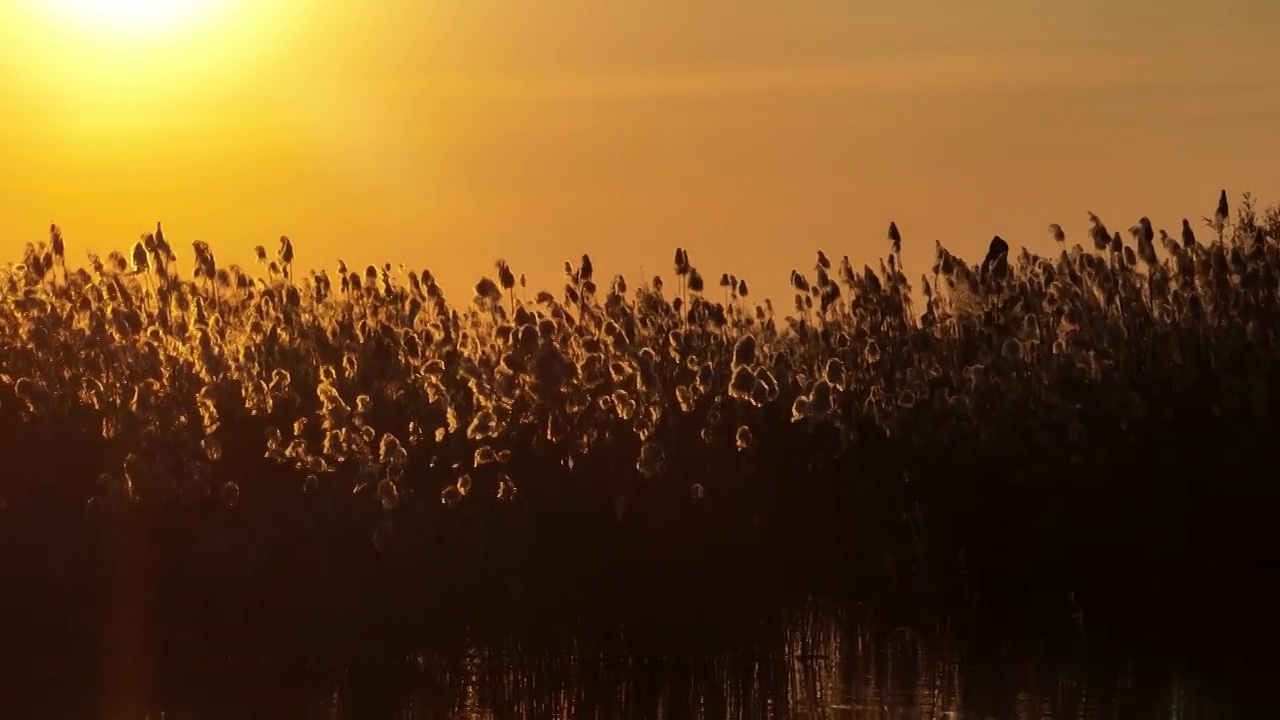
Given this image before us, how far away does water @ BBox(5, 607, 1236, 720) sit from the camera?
9.95 m

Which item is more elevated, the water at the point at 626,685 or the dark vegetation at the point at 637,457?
the dark vegetation at the point at 637,457

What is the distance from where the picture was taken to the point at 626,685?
10297mm

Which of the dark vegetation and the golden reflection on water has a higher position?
the dark vegetation

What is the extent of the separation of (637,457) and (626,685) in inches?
42.4

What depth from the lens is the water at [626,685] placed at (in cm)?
995

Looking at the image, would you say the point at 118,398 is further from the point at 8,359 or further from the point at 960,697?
the point at 960,697

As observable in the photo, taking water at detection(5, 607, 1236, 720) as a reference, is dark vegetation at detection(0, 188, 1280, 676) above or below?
above

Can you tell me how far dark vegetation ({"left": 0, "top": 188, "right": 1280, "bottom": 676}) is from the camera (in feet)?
34.9

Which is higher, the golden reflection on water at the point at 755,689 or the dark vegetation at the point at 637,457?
the dark vegetation at the point at 637,457

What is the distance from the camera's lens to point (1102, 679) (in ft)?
34.8

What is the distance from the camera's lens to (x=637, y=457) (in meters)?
10.9

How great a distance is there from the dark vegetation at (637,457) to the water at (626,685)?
0.14 meters

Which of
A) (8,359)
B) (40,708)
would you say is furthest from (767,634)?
(8,359)

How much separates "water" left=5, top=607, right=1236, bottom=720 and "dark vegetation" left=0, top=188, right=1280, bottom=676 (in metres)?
0.14
